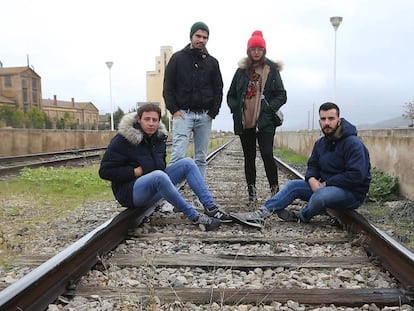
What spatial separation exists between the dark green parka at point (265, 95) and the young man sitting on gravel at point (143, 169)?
3.75 feet

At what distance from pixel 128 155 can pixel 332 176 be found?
180 cm

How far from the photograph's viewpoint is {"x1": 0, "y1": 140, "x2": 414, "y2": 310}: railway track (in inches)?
90.4

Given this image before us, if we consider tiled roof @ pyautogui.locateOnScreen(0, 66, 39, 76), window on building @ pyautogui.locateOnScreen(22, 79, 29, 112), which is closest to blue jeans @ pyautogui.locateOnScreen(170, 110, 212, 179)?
window on building @ pyautogui.locateOnScreen(22, 79, 29, 112)

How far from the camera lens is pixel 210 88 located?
498 centimetres

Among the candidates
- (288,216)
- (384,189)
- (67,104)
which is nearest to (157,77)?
(67,104)

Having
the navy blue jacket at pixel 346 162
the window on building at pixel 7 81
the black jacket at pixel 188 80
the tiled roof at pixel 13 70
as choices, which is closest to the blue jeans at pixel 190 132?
the black jacket at pixel 188 80

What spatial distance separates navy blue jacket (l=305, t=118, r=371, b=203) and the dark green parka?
821mm

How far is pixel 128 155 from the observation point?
3893 millimetres

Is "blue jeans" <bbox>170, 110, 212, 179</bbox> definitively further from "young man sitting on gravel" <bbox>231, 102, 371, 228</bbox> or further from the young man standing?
"young man sitting on gravel" <bbox>231, 102, 371, 228</bbox>

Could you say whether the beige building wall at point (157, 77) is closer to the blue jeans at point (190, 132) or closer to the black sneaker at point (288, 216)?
the blue jeans at point (190, 132)

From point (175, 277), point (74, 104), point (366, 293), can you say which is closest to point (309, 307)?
point (366, 293)

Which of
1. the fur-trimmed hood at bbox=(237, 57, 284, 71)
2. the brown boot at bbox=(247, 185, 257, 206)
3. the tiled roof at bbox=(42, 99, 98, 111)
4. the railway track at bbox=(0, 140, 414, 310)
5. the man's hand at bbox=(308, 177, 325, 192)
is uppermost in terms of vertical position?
the tiled roof at bbox=(42, 99, 98, 111)

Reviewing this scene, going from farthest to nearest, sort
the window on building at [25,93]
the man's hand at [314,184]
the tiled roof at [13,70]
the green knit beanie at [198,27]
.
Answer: the tiled roof at [13,70], the window on building at [25,93], the green knit beanie at [198,27], the man's hand at [314,184]

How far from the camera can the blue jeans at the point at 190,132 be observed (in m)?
4.88
